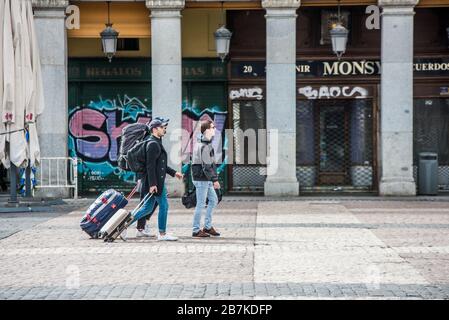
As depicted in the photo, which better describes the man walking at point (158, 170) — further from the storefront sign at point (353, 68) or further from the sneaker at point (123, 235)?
the storefront sign at point (353, 68)

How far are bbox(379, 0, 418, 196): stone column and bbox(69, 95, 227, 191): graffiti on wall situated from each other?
4.00 m

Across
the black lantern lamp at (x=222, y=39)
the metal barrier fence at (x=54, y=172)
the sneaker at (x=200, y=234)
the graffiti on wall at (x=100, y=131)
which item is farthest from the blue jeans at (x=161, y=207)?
the graffiti on wall at (x=100, y=131)

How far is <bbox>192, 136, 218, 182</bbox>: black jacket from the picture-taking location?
1441cm

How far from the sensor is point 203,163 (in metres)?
14.4

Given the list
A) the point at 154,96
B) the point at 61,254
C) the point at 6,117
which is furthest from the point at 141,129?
the point at 154,96

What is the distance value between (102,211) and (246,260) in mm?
3114

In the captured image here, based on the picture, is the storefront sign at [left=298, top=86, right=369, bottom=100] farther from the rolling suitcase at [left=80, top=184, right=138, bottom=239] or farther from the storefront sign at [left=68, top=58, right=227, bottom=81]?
the rolling suitcase at [left=80, top=184, right=138, bottom=239]

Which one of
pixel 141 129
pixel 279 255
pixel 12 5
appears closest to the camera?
pixel 279 255

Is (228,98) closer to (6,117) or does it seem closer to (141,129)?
(6,117)

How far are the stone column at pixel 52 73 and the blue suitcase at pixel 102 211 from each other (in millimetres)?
8749

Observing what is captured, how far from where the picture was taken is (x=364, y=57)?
2417cm

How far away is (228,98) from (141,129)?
→ 9.86 metres

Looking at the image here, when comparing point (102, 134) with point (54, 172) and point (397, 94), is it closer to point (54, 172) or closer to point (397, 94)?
point (54, 172)

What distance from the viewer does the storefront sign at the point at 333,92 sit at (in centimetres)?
2419
